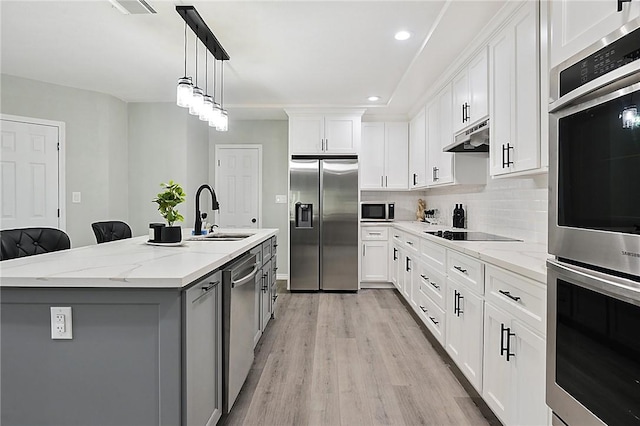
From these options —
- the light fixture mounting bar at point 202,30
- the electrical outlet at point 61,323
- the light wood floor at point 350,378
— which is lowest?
the light wood floor at point 350,378

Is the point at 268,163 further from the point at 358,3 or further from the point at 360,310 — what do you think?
the point at 358,3

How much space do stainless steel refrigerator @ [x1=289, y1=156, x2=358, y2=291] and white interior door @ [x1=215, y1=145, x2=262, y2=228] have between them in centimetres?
99

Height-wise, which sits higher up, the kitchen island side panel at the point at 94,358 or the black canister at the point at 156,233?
the black canister at the point at 156,233

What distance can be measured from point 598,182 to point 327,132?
4.18 meters

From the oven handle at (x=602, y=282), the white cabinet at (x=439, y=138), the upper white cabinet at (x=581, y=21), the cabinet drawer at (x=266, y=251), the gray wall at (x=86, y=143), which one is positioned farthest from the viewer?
the gray wall at (x=86, y=143)

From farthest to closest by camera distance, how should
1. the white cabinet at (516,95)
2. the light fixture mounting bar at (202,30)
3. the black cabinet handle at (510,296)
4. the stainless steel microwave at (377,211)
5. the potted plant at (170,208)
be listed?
the stainless steel microwave at (377,211)
the light fixture mounting bar at (202,30)
the potted plant at (170,208)
the white cabinet at (516,95)
the black cabinet handle at (510,296)

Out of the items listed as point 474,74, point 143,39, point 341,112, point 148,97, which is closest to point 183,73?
point 143,39

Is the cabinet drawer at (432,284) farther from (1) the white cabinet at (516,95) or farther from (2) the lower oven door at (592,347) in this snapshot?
(2) the lower oven door at (592,347)

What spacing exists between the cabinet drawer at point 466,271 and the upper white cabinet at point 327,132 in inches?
109

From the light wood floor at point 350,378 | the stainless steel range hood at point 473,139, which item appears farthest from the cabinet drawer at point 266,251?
the stainless steel range hood at point 473,139

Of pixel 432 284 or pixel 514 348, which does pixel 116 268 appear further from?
pixel 432 284

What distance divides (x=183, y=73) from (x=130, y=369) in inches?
132

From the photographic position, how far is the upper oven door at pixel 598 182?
3.18 ft

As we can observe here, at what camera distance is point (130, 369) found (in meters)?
1.41
